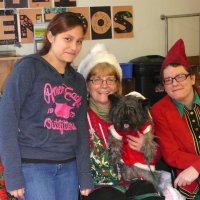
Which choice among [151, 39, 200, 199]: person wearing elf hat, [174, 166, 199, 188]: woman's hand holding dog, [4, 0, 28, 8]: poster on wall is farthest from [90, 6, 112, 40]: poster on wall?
[174, 166, 199, 188]: woman's hand holding dog

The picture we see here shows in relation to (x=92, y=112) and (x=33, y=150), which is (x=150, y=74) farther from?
(x=33, y=150)

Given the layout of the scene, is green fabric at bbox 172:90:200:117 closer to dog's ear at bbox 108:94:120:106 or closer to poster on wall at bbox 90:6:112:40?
dog's ear at bbox 108:94:120:106

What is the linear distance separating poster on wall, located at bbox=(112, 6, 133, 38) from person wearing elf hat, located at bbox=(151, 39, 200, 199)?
7.47 ft

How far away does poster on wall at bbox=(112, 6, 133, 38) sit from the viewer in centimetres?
409

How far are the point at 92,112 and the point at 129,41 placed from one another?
2500 millimetres

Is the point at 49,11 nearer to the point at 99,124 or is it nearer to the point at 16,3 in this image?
the point at 16,3

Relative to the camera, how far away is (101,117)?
190 centimetres

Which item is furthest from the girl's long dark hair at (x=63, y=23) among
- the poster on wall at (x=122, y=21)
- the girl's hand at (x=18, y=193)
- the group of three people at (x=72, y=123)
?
the poster on wall at (x=122, y=21)

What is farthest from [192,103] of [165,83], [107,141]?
[107,141]

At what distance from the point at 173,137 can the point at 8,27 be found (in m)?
2.63

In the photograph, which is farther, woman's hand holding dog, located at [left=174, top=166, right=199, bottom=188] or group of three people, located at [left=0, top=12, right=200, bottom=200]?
woman's hand holding dog, located at [left=174, top=166, right=199, bottom=188]

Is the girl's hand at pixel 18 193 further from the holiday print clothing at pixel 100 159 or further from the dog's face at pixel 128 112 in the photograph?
the dog's face at pixel 128 112

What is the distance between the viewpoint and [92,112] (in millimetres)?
1894

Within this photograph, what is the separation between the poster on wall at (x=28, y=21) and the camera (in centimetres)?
380
